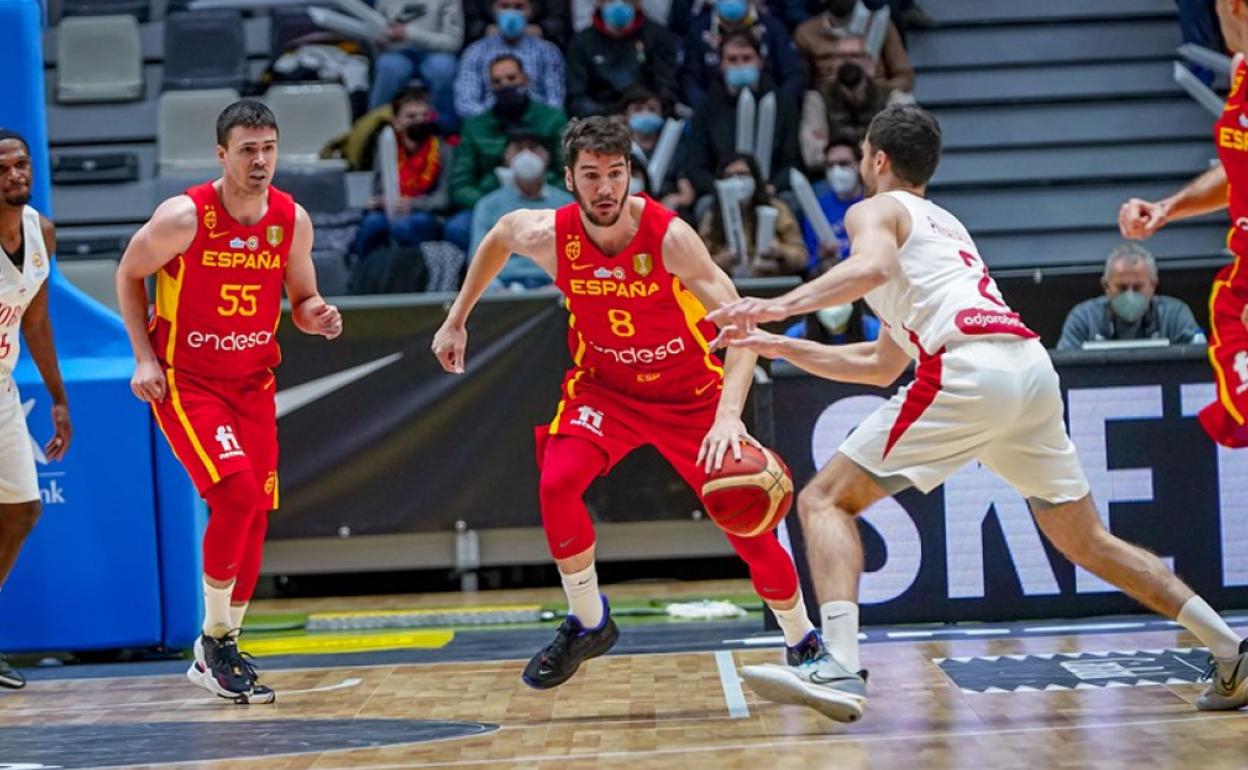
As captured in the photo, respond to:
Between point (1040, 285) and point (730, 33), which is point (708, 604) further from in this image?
point (730, 33)

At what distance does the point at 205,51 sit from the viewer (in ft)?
43.0

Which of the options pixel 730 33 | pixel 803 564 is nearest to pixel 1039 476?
pixel 803 564

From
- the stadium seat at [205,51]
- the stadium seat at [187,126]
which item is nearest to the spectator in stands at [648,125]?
the stadium seat at [187,126]

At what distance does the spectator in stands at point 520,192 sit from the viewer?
36.2 ft

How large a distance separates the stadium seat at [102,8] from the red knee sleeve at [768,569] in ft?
30.2

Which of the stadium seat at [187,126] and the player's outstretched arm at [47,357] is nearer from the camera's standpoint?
the player's outstretched arm at [47,357]

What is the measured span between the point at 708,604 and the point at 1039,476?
11.8 ft

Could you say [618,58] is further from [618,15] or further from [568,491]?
[568,491]

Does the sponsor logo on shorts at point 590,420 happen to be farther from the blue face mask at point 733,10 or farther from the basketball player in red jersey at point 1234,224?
the blue face mask at point 733,10

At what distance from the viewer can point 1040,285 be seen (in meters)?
10.2

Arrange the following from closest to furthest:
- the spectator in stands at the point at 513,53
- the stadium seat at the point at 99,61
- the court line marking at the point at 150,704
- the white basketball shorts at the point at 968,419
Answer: the white basketball shorts at the point at 968,419, the court line marking at the point at 150,704, the spectator in stands at the point at 513,53, the stadium seat at the point at 99,61

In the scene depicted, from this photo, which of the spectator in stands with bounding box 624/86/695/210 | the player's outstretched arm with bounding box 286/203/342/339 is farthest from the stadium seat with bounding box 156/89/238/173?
the player's outstretched arm with bounding box 286/203/342/339

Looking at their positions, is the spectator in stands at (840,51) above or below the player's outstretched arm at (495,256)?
above

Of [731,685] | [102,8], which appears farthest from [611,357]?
[102,8]
